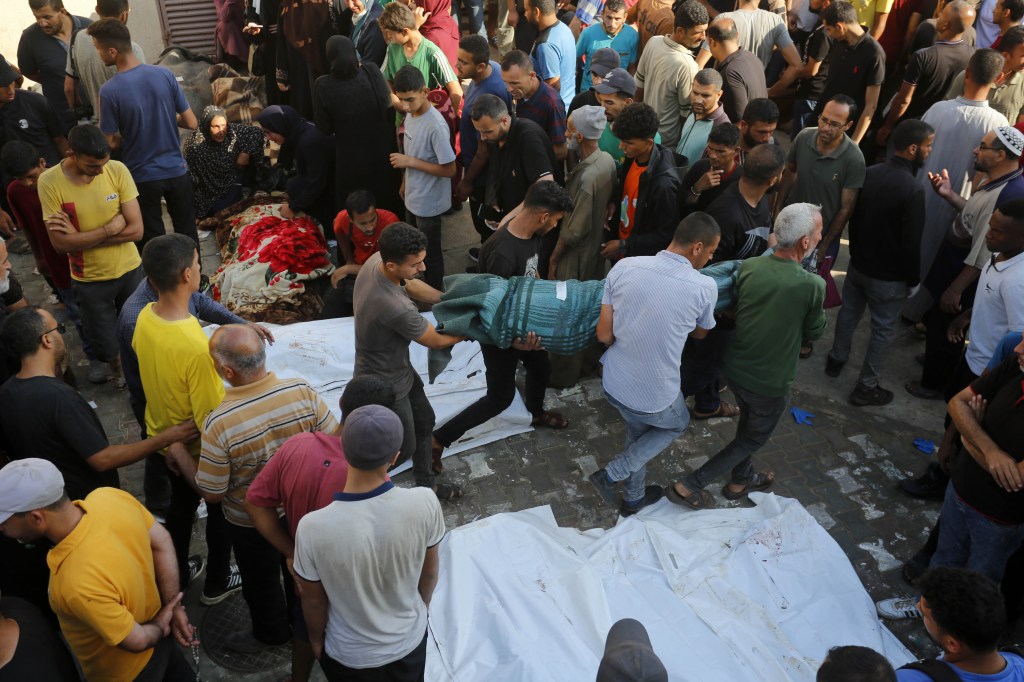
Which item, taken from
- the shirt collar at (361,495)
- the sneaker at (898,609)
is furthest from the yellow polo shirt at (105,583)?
the sneaker at (898,609)

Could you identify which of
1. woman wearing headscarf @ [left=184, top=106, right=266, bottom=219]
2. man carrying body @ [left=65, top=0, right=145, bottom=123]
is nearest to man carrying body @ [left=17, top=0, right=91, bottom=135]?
man carrying body @ [left=65, top=0, right=145, bottom=123]

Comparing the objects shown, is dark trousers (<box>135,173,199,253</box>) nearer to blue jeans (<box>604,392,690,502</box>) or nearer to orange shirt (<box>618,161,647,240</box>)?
orange shirt (<box>618,161,647,240</box>)

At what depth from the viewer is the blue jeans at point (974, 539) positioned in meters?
3.62

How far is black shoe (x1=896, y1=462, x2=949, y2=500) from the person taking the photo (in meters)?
4.70

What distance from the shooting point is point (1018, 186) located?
479cm

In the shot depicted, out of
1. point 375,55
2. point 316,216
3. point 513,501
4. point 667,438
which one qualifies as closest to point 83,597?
point 513,501

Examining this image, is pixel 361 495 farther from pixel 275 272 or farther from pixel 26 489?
pixel 275 272

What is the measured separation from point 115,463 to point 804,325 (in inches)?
138

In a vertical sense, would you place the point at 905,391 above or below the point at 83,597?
below

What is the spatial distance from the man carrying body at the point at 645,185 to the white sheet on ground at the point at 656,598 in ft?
6.08

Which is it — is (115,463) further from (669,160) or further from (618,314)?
(669,160)

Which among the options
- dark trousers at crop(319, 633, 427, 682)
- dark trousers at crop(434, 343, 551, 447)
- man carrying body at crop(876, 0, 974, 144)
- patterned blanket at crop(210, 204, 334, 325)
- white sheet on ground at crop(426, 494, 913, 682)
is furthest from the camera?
man carrying body at crop(876, 0, 974, 144)

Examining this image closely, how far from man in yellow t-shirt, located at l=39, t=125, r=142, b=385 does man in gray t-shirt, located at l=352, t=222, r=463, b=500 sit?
78.2 inches

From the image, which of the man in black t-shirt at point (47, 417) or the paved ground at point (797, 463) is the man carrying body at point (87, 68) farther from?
the man in black t-shirt at point (47, 417)
